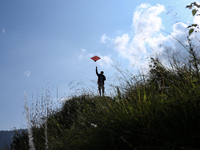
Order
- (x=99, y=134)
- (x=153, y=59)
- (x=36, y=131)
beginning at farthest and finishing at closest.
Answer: (x=36, y=131) → (x=153, y=59) → (x=99, y=134)

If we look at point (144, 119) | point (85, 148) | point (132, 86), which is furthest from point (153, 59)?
point (85, 148)

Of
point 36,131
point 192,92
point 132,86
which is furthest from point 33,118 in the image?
point 192,92

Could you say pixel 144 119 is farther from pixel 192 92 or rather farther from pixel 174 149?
pixel 192 92

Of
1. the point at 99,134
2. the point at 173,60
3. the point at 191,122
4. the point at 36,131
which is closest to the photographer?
the point at 191,122

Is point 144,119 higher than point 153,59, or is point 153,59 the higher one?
point 153,59

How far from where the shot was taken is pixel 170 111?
1872 mm

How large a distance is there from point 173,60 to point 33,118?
15.3ft

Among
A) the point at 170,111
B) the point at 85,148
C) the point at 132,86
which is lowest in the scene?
the point at 85,148

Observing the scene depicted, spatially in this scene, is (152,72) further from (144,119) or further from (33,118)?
(33,118)

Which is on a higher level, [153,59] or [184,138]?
[153,59]

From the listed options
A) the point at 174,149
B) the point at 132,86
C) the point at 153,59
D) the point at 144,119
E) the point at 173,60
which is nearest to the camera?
the point at 174,149

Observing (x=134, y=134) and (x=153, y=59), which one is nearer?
(x=134, y=134)

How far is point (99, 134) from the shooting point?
205cm

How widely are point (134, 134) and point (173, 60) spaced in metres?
2.13
